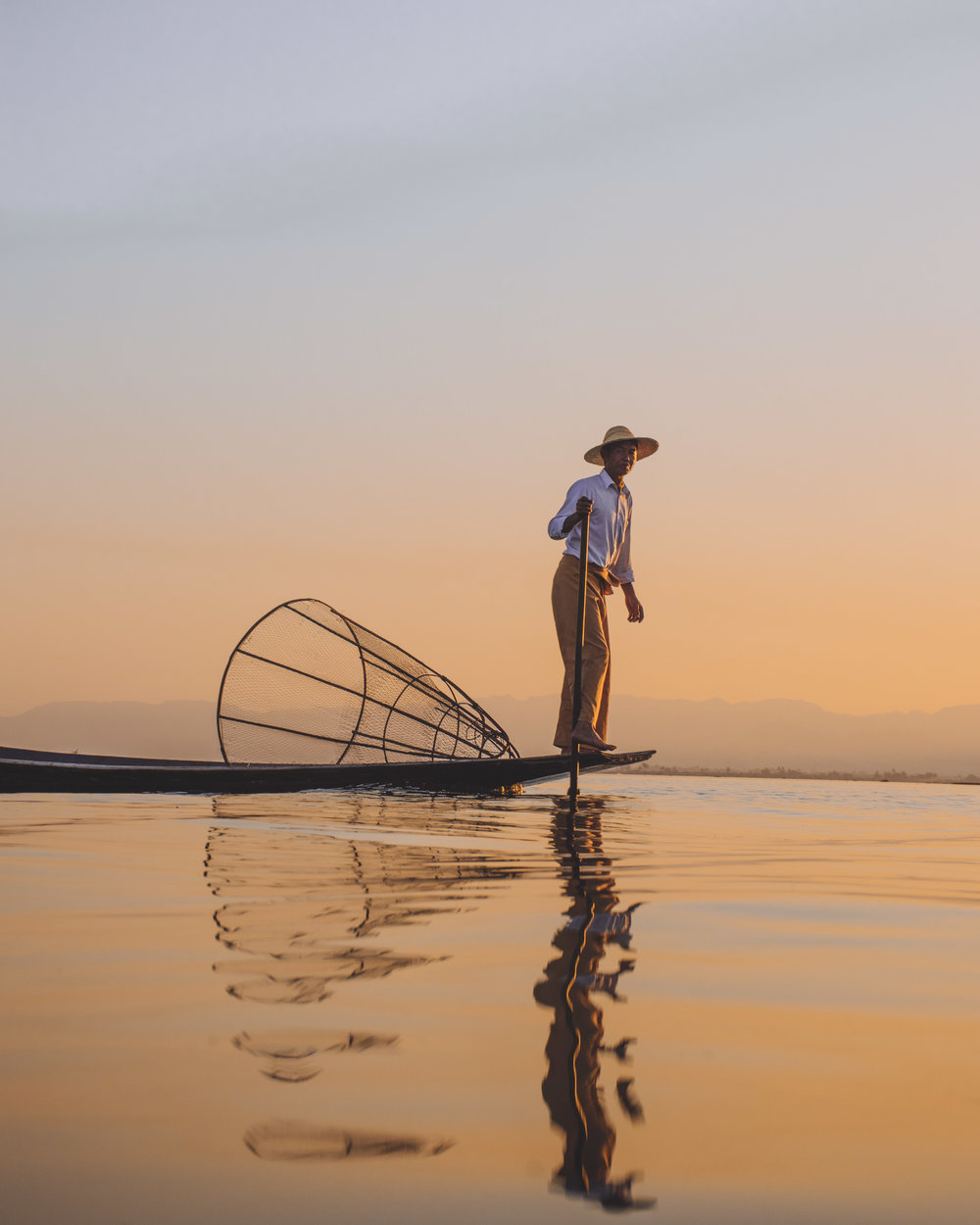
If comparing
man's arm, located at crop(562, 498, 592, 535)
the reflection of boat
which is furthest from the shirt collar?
the reflection of boat

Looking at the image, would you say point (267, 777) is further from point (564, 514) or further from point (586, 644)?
point (564, 514)

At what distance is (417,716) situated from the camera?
12078mm

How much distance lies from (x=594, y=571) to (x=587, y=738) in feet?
5.19

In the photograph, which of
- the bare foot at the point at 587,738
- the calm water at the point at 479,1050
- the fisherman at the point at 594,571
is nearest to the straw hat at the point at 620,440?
the fisherman at the point at 594,571

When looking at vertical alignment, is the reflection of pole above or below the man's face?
below

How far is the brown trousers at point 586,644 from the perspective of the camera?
9.03 metres

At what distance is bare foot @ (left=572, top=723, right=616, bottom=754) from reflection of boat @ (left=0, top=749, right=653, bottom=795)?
4.03 feet

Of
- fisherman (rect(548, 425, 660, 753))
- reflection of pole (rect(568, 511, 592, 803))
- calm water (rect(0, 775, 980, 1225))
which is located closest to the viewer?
calm water (rect(0, 775, 980, 1225))

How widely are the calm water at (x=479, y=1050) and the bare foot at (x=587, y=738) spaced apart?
5.07 m

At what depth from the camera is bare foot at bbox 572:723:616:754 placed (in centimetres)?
864

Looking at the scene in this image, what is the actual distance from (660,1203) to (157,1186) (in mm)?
506

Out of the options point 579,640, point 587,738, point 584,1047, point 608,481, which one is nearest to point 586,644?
point 579,640

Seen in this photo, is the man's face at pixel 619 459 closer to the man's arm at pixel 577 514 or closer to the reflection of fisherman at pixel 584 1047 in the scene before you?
the man's arm at pixel 577 514

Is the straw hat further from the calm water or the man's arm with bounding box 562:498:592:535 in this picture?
the calm water
